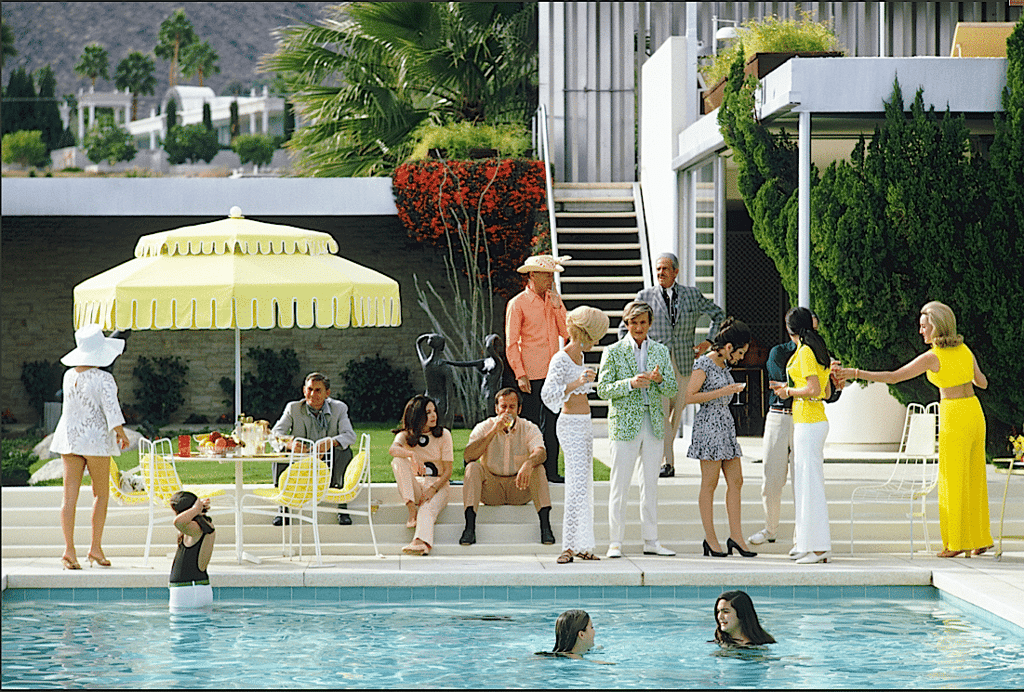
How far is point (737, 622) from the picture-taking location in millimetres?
6227

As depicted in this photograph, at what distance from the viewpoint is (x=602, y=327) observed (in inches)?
320

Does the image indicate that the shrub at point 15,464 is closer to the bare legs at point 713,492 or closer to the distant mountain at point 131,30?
the bare legs at point 713,492

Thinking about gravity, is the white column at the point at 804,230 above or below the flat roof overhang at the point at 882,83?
below

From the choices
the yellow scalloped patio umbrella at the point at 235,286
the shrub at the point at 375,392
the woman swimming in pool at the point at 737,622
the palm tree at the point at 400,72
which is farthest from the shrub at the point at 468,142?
the woman swimming in pool at the point at 737,622

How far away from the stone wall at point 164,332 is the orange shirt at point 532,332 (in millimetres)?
7771

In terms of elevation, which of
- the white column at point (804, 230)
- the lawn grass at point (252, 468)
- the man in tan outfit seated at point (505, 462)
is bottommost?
Result: the lawn grass at point (252, 468)

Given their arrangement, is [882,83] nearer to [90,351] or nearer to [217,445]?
[217,445]

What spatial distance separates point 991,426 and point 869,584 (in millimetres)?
3351

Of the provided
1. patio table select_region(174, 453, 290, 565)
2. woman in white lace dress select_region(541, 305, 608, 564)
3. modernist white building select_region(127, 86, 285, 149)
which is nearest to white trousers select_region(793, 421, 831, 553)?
woman in white lace dress select_region(541, 305, 608, 564)

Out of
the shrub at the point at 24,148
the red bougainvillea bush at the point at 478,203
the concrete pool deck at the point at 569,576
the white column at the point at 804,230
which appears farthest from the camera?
the shrub at the point at 24,148

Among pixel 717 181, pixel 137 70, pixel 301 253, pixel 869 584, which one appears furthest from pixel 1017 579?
pixel 137 70

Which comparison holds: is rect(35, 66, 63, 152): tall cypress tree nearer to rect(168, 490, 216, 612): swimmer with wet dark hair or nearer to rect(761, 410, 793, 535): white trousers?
rect(168, 490, 216, 612): swimmer with wet dark hair

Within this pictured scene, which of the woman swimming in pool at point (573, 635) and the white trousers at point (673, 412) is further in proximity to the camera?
the white trousers at point (673, 412)

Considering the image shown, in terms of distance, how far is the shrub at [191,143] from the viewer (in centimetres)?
3869
